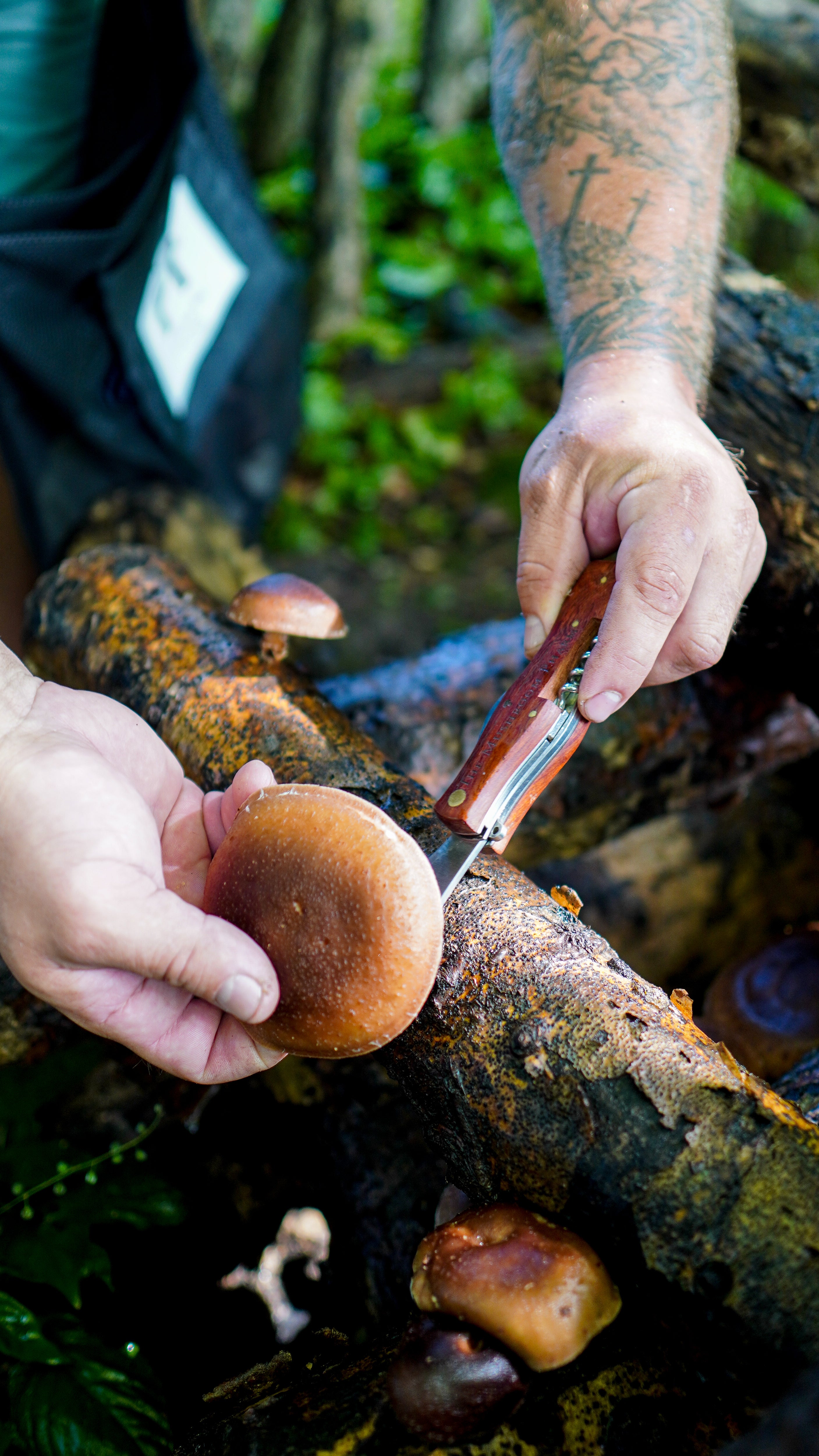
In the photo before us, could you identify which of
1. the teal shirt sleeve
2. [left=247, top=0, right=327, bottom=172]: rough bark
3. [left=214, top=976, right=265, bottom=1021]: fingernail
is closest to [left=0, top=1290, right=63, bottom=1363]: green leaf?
[left=214, top=976, right=265, bottom=1021]: fingernail

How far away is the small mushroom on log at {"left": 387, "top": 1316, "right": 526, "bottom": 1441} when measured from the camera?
1518mm

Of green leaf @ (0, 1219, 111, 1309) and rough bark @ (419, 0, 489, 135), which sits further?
rough bark @ (419, 0, 489, 135)

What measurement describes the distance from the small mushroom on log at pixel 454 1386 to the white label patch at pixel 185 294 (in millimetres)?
4173

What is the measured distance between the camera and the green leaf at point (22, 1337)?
209cm

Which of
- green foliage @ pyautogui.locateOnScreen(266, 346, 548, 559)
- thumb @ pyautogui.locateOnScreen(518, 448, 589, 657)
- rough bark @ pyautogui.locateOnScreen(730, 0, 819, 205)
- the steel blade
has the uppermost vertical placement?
rough bark @ pyautogui.locateOnScreen(730, 0, 819, 205)

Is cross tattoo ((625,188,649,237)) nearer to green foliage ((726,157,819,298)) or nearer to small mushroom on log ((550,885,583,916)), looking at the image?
small mushroom on log ((550,885,583,916))

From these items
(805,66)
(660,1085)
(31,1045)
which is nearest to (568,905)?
(660,1085)

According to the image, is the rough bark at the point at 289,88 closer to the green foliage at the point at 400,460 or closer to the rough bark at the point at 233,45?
the rough bark at the point at 233,45

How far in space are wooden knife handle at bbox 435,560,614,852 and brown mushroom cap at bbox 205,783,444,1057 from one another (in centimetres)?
27

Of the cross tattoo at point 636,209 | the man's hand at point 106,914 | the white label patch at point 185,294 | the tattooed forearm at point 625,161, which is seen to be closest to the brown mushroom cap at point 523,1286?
the man's hand at point 106,914

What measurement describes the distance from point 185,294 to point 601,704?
12.3 ft

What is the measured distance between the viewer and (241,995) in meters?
1.65

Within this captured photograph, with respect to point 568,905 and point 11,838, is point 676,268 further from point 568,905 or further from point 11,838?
point 11,838

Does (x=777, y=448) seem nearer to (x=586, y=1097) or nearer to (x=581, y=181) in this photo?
(x=581, y=181)
